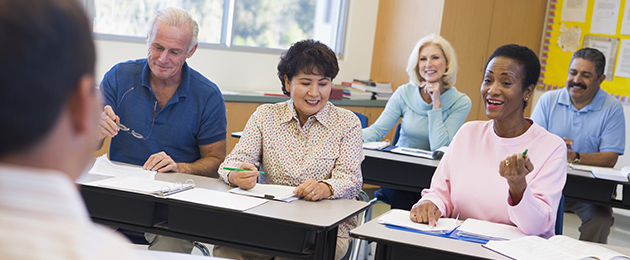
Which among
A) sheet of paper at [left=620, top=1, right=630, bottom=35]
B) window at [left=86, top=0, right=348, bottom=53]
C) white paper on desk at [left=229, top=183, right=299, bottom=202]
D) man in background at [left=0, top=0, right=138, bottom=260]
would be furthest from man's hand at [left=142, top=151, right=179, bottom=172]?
sheet of paper at [left=620, top=1, right=630, bottom=35]

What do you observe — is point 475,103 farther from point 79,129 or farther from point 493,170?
point 79,129

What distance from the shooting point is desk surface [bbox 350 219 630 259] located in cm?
182

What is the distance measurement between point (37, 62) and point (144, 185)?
5.88 ft

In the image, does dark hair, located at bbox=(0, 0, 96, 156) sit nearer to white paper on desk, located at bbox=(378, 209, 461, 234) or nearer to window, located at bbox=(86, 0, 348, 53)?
white paper on desk, located at bbox=(378, 209, 461, 234)

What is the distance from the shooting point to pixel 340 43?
6.01m

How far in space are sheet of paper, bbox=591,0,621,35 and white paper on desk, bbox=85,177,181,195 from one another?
4685 millimetres

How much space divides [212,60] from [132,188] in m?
3.03

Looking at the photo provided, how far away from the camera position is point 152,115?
9.16 feet

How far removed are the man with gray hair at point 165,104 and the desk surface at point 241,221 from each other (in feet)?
1.62

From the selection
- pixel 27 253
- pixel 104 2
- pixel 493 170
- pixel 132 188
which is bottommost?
pixel 132 188

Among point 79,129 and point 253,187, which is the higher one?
point 79,129

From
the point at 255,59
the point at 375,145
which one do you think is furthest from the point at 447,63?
the point at 255,59

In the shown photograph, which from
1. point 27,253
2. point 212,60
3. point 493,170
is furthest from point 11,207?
point 212,60

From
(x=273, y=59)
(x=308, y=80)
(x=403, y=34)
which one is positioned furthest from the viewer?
(x=403, y=34)
